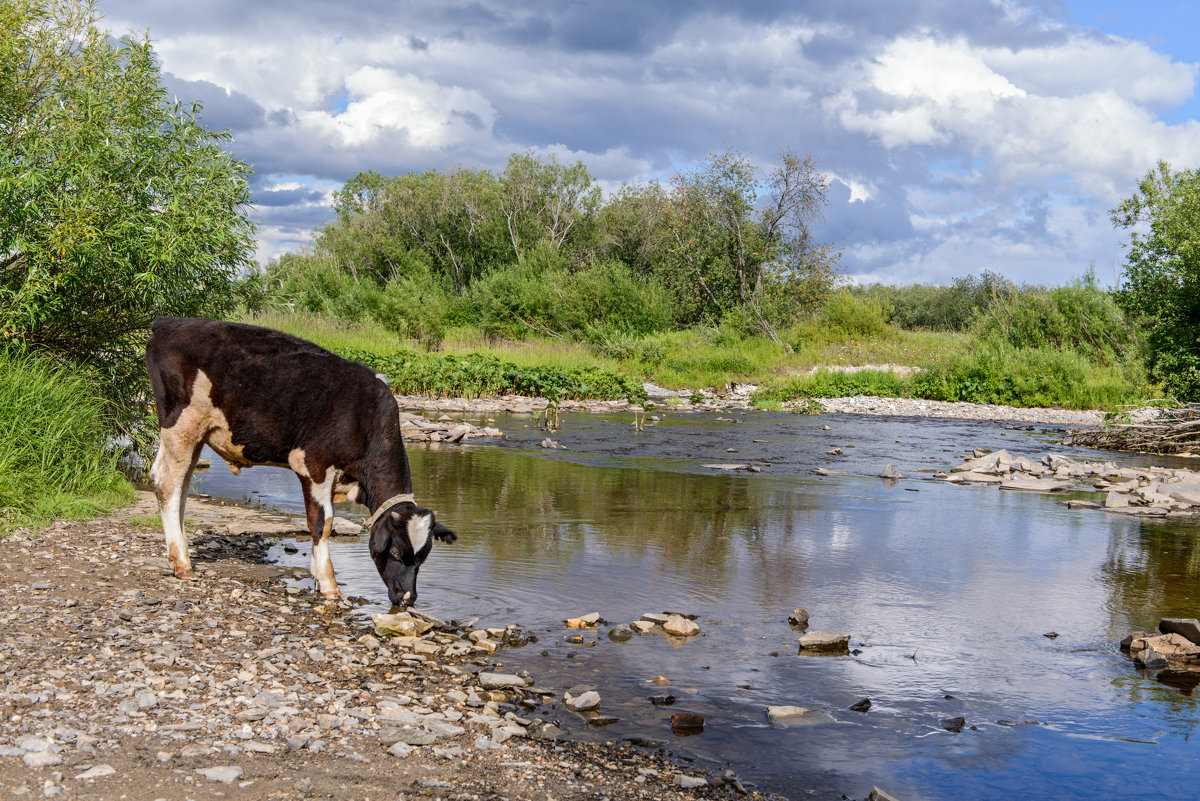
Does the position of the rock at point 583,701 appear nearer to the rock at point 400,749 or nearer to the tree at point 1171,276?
the rock at point 400,749

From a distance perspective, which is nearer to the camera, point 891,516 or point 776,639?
point 776,639

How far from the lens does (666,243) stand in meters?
51.7

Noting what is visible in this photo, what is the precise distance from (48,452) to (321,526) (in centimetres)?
438

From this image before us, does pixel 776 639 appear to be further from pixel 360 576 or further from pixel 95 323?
pixel 95 323

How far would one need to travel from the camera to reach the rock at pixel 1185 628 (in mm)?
6853

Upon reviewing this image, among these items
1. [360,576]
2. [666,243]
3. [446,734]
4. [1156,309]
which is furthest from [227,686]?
[666,243]

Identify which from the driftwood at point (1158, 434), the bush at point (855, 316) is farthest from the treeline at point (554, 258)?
the driftwood at point (1158, 434)

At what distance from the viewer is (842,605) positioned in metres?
8.13

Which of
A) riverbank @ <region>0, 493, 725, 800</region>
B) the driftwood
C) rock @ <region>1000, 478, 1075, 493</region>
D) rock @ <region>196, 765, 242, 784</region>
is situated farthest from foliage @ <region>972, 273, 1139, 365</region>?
rock @ <region>196, 765, 242, 784</region>

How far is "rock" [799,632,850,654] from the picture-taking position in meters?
6.78

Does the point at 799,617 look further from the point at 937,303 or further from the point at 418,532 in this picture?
Result: the point at 937,303

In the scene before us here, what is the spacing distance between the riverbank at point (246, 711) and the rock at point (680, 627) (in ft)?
4.61

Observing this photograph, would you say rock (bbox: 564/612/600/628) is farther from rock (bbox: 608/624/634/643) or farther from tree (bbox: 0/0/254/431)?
tree (bbox: 0/0/254/431)

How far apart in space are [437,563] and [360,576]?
0.83 meters
